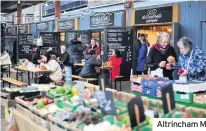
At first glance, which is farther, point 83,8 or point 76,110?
point 83,8

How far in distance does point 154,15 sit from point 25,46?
833cm

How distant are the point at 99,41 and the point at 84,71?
4639mm

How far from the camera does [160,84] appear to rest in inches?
173

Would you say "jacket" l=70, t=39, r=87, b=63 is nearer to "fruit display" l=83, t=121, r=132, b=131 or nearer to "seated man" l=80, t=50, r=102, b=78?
"seated man" l=80, t=50, r=102, b=78

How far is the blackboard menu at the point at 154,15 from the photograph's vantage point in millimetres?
9422

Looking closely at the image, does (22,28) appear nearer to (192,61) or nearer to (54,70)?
(54,70)

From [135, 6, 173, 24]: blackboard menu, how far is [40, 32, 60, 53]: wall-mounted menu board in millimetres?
5300

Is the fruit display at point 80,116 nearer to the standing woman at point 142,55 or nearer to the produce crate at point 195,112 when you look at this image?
the produce crate at point 195,112

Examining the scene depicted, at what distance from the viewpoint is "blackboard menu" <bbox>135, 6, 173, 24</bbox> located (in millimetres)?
9422

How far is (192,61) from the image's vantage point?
15.0 ft

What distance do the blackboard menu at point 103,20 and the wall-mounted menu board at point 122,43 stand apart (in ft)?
4.06

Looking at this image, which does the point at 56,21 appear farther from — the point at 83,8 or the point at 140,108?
the point at 140,108

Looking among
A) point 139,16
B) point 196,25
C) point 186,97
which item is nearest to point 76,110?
point 186,97

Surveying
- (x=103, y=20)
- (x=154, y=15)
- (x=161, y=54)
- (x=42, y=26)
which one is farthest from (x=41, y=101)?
(x=42, y=26)
